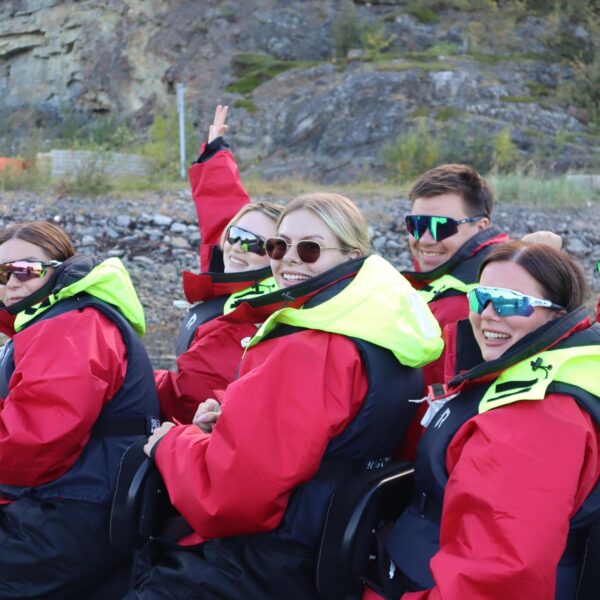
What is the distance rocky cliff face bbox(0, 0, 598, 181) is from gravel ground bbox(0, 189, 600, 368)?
210 inches

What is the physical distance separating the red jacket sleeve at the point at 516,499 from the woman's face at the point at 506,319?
0.92 feet

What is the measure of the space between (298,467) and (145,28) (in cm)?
2367

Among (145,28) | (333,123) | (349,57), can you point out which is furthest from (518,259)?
(145,28)

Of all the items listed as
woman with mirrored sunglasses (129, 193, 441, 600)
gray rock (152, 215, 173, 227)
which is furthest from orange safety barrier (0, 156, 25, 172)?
woman with mirrored sunglasses (129, 193, 441, 600)

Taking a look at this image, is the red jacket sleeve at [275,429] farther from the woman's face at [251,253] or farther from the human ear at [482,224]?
the human ear at [482,224]

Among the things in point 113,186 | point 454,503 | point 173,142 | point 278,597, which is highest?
point 173,142

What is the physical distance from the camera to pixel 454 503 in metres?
2.17

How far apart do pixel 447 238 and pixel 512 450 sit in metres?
1.88

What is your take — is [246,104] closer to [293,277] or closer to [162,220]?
[162,220]

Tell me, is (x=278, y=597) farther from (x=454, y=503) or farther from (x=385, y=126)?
(x=385, y=126)

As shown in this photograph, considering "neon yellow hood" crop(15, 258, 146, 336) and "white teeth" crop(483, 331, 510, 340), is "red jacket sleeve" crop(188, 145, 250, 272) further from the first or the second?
"white teeth" crop(483, 331, 510, 340)

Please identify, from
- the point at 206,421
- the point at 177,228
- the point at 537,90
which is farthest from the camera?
the point at 537,90

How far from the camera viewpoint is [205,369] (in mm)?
3729

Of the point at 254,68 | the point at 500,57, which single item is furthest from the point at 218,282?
the point at 254,68
